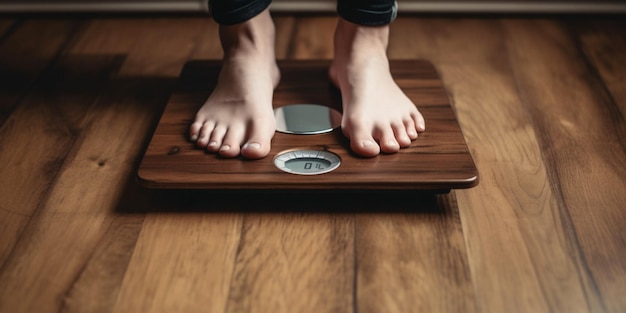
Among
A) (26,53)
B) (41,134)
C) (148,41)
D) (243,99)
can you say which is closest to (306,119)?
(243,99)

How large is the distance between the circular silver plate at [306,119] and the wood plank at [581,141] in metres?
0.32

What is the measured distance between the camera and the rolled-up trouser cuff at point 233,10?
104 cm

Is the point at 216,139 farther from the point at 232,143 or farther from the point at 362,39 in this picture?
the point at 362,39

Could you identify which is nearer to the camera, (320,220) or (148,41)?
(320,220)

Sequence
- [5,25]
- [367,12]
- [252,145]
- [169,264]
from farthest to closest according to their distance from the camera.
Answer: [5,25] → [367,12] → [252,145] → [169,264]

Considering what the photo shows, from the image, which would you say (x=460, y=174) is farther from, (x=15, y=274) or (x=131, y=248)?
(x=15, y=274)

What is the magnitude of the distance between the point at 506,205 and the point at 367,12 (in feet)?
1.13

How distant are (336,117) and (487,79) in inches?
14.3

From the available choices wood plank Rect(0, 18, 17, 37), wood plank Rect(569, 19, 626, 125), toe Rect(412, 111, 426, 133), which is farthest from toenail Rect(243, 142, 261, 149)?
wood plank Rect(0, 18, 17, 37)

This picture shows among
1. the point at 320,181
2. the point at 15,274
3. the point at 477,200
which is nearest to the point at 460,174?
the point at 477,200

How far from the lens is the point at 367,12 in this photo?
105 centimetres

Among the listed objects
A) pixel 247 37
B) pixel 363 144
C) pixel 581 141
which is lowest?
pixel 581 141

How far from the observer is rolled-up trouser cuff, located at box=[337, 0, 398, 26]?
1.05m

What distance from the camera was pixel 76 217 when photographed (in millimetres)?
928
